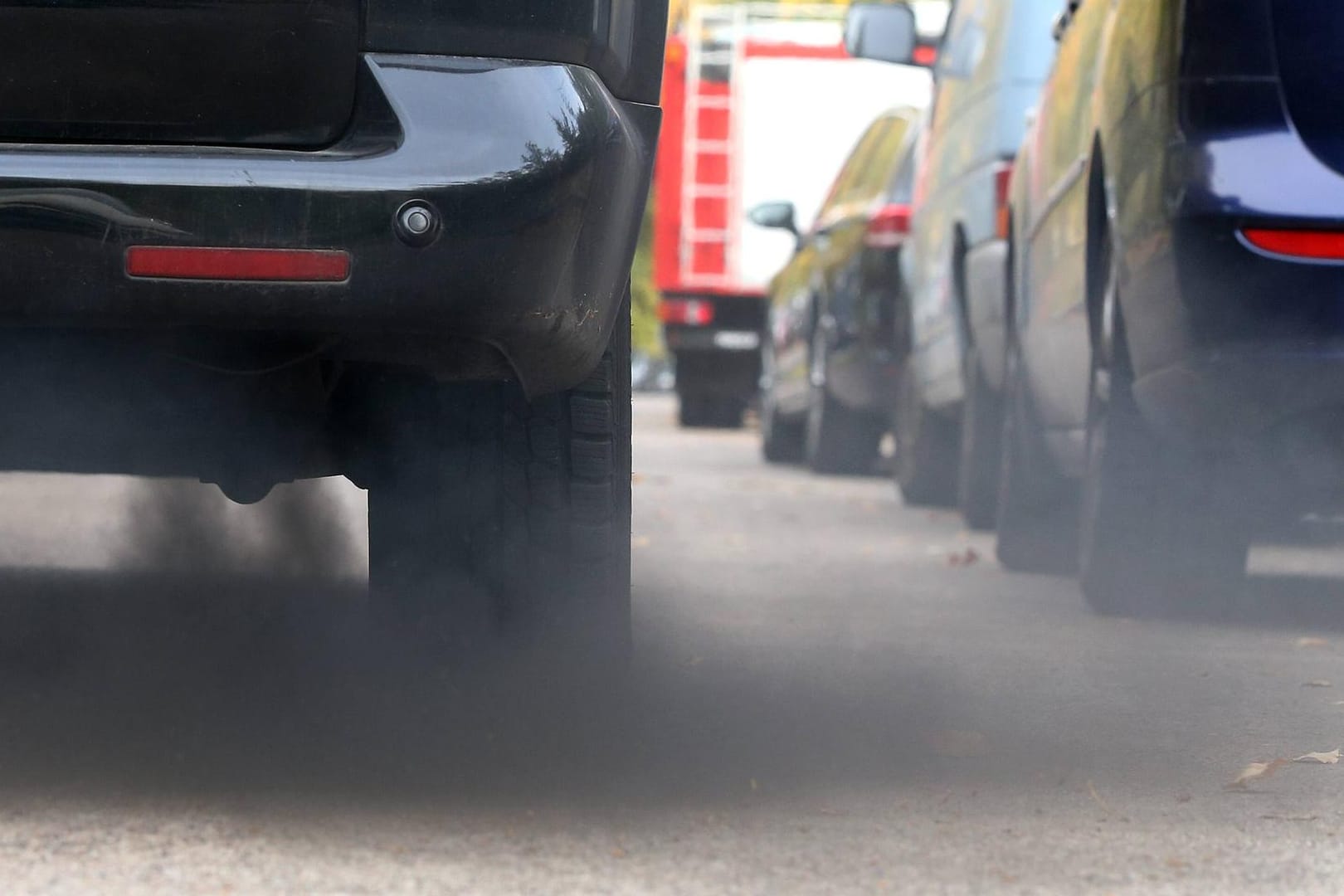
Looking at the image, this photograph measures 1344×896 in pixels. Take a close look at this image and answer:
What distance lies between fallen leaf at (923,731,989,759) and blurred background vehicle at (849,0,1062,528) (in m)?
3.64

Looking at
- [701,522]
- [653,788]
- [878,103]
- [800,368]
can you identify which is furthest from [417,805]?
[878,103]

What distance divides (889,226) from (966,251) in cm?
206

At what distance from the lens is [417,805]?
3156mm

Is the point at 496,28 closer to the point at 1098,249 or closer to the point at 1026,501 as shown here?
the point at 1098,249

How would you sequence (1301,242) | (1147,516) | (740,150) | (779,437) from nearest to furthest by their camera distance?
(1301,242)
(1147,516)
(779,437)
(740,150)

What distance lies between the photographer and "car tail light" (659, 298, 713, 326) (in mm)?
17781

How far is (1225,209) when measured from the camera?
175 inches

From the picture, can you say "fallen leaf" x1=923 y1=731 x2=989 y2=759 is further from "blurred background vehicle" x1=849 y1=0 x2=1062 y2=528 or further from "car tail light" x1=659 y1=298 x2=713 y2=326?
"car tail light" x1=659 y1=298 x2=713 y2=326

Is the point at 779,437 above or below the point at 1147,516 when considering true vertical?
below

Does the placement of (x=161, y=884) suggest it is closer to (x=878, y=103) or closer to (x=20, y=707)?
(x=20, y=707)

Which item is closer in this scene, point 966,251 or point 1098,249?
point 1098,249

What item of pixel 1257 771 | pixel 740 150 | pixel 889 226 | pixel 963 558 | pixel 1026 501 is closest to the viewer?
pixel 1257 771

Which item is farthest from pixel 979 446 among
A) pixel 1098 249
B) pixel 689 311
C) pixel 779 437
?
pixel 689 311

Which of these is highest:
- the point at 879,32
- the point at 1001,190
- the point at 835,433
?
the point at 879,32
